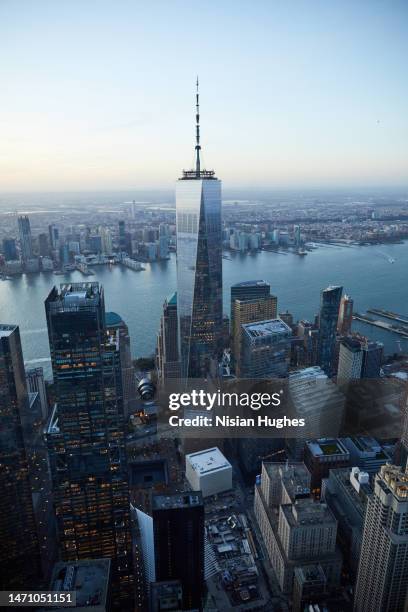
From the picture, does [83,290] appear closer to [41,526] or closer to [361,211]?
[41,526]

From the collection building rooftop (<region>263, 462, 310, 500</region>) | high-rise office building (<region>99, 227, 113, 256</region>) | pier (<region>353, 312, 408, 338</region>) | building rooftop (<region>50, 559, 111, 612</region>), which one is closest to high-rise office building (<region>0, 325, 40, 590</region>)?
building rooftop (<region>50, 559, 111, 612</region>)

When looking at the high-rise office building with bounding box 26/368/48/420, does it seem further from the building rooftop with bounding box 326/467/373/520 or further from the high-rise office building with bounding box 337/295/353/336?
the high-rise office building with bounding box 337/295/353/336

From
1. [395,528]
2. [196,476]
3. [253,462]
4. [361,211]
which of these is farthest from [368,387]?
[361,211]

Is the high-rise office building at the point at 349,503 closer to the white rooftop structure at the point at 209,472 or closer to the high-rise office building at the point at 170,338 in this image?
the white rooftop structure at the point at 209,472

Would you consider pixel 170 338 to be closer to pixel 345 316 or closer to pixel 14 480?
pixel 14 480

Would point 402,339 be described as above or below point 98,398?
below

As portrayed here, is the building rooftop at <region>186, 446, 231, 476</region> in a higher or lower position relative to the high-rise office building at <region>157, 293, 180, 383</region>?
lower

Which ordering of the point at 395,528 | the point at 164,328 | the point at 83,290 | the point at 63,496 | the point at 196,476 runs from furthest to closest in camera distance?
the point at 164,328 < the point at 196,476 < the point at 63,496 < the point at 83,290 < the point at 395,528
